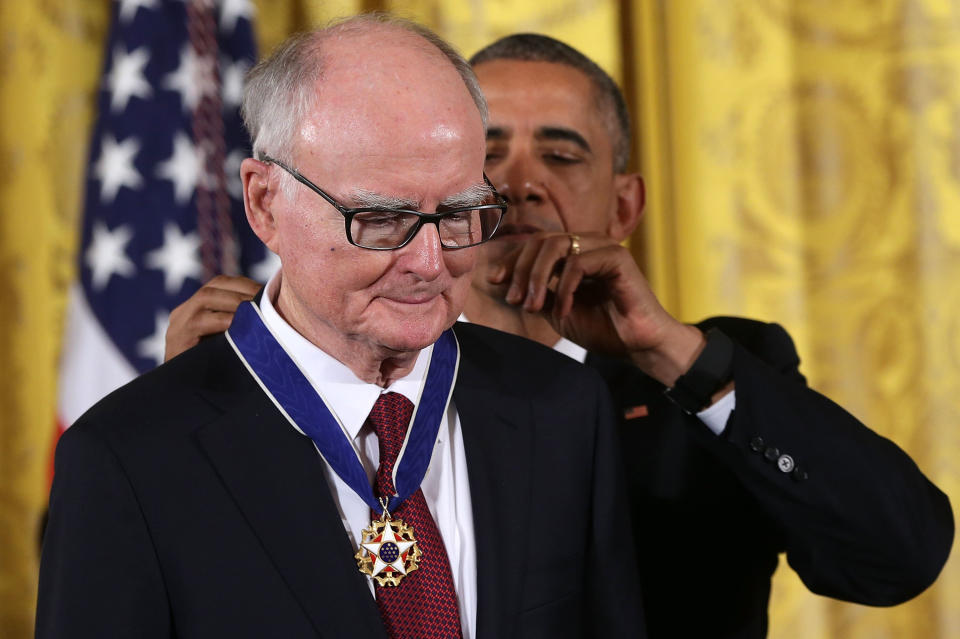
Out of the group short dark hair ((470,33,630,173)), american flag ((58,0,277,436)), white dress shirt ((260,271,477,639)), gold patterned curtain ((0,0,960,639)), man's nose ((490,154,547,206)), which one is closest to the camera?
white dress shirt ((260,271,477,639))

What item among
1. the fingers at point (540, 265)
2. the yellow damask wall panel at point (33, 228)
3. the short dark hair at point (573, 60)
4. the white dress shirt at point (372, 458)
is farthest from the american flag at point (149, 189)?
the white dress shirt at point (372, 458)

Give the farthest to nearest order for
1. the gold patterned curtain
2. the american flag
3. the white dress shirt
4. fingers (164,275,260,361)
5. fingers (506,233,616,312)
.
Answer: the gold patterned curtain
the american flag
fingers (506,233,616,312)
fingers (164,275,260,361)
the white dress shirt

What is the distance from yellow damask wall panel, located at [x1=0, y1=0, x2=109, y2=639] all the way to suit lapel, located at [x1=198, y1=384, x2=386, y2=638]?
1.32 metres

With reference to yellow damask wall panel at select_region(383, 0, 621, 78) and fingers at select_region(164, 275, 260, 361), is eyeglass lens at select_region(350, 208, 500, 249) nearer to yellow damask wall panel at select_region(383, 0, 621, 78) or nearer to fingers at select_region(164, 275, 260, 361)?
fingers at select_region(164, 275, 260, 361)

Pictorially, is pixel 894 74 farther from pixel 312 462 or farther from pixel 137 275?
pixel 312 462

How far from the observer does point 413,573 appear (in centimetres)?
96

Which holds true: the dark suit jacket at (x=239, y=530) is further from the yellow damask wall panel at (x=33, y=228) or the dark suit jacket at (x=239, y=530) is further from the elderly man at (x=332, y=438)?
the yellow damask wall panel at (x=33, y=228)

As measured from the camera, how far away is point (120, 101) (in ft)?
6.56

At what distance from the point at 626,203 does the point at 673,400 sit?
0.48m

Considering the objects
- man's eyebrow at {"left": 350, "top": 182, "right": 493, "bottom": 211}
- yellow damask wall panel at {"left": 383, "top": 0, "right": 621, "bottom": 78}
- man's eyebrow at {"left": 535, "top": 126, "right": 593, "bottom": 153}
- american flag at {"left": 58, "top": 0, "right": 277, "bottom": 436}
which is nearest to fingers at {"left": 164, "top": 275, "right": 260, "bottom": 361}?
man's eyebrow at {"left": 350, "top": 182, "right": 493, "bottom": 211}

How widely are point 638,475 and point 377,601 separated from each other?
69cm

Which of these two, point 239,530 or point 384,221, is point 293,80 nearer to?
point 384,221

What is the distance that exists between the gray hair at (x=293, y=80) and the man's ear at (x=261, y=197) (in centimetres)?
2

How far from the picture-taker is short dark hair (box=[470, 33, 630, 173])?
161 centimetres
